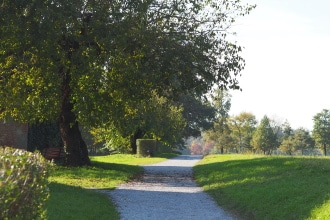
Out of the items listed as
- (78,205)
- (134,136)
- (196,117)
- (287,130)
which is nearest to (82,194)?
(78,205)

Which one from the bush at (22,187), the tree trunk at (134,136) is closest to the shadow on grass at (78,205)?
the bush at (22,187)

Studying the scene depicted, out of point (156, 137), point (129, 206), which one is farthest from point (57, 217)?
point (156, 137)

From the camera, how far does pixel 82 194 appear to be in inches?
644

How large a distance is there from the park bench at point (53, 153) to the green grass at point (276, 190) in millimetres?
9642

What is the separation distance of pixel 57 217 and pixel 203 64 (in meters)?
13.4

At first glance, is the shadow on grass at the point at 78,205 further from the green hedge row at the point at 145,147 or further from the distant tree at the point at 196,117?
the distant tree at the point at 196,117

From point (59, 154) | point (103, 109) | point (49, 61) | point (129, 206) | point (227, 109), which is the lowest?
point (129, 206)

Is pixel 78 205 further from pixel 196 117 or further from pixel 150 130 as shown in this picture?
pixel 196 117

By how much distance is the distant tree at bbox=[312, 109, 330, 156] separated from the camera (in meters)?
87.1

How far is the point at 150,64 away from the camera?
72.3 ft

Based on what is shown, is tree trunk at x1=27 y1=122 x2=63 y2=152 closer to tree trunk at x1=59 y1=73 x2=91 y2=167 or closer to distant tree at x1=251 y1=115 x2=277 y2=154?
tree trunk at x1=59 y1=73 x2=91 y2=167

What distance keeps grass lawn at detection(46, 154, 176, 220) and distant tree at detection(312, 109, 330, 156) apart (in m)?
66.7

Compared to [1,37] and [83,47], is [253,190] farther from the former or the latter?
[1,37]

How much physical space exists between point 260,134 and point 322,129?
1084 cm
